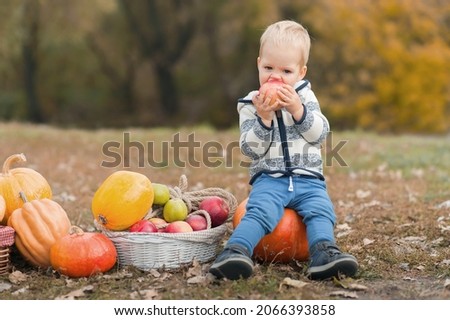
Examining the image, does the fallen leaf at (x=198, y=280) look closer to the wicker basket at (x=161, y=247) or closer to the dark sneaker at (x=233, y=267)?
the dark sneaker at (x=233, y=267)

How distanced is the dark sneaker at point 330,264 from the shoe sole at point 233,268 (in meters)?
0.38

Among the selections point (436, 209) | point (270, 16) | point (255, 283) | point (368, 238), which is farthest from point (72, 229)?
point (270, 16)

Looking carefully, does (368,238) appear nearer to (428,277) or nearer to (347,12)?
(428,277)

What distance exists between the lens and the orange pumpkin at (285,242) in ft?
13.2

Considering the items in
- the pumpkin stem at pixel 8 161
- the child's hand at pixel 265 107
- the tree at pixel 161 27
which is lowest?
the pumpkin stem at pixel 8 161

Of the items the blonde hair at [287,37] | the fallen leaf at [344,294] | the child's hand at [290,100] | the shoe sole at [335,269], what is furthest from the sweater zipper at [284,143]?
the fallen leaf at [344,294]

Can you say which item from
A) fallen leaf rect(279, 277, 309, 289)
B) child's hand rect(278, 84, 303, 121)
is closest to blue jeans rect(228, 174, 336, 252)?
fallen leaf rect(279, 277, 309, 289)

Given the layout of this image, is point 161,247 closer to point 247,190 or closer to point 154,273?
point 154,273

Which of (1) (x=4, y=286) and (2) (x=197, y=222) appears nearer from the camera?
(1) (x=4, y=286)

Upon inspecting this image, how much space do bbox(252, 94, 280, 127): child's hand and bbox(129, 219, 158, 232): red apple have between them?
0.94 meters

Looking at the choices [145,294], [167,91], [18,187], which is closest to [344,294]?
[145,294]

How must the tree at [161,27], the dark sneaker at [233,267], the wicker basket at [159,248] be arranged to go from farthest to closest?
the tree at [161,27], the wicker basket at [159,248], the dark sneaker at [233,267]

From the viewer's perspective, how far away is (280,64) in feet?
13.2

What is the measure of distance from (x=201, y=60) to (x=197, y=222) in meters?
22.9
